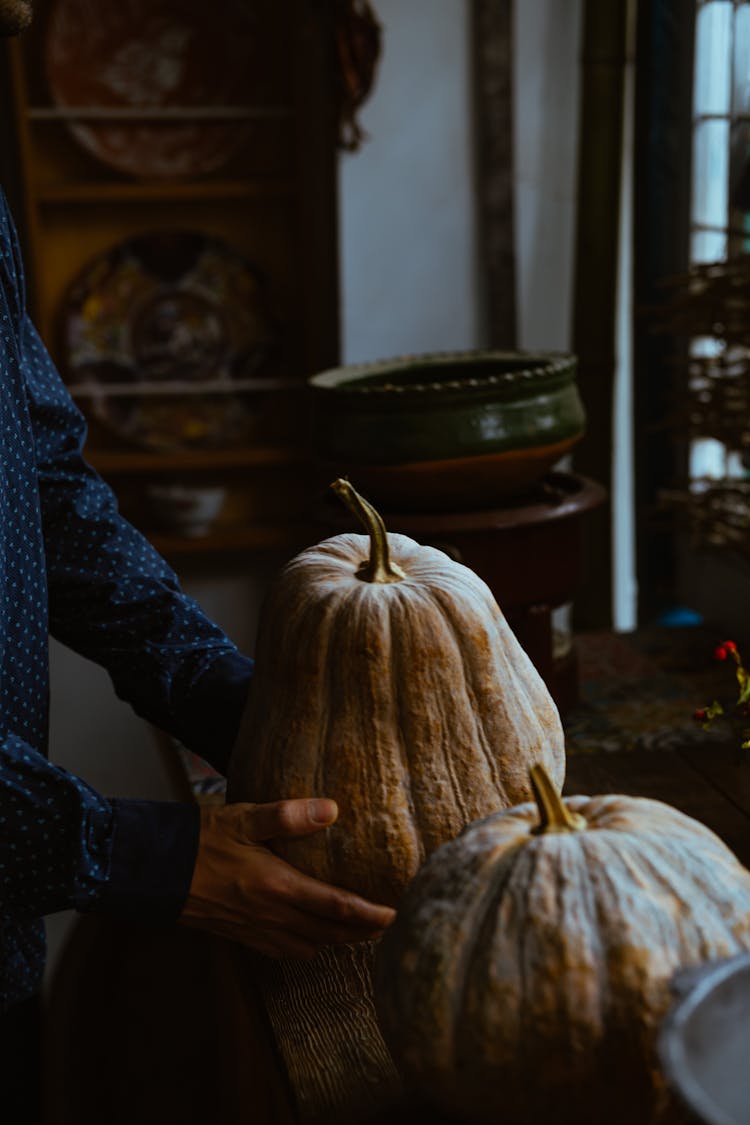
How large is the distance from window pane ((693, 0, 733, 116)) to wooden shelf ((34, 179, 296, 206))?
3.75 ft

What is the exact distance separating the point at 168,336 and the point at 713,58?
164 cm

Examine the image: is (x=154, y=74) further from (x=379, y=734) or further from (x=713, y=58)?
(x=379, y=734)

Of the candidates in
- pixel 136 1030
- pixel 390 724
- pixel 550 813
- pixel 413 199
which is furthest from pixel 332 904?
pixel 413 199

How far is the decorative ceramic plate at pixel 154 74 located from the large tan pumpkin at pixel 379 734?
2.62 m

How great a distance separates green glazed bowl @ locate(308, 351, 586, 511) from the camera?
184 cm

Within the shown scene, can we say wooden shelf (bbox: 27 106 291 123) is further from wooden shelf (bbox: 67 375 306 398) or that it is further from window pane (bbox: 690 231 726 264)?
window pane (bbox: 690 231 726 264)

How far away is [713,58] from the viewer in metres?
2.77

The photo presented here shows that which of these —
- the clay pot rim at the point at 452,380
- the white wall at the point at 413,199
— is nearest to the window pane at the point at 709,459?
the white wall at the point at 413,199

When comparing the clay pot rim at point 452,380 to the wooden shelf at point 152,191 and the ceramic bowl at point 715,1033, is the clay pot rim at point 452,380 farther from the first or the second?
the wooden shelf at point 152,191

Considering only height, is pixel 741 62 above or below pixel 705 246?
above

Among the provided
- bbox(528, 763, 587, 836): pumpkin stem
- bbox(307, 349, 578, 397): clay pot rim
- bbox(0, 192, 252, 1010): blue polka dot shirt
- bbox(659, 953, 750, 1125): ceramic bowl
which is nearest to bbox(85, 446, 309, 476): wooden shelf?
bbox(307, 349, 578, 397): clay pot rim

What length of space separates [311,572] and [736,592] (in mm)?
1395

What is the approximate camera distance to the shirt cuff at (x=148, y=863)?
1.07 m

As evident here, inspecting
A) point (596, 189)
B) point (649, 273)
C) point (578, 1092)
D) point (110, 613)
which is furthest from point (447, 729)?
point (596, 189)
